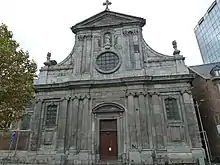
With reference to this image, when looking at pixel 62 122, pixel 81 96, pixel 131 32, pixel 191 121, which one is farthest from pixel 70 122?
pixel 131 32

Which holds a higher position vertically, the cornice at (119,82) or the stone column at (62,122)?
the cornice at (119,82)

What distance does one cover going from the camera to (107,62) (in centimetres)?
1750

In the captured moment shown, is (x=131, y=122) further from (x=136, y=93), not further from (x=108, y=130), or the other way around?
(x=136, y=93)

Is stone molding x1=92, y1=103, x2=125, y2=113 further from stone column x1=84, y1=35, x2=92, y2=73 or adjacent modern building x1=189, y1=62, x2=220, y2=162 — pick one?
adjacent modern building x1=189, y1=62, x2=220, y2=162

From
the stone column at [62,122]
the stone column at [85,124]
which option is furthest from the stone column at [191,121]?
the stone column at [62,122]

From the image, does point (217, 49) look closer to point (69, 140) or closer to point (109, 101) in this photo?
point (109, 101)

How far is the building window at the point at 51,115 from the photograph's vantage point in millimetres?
15766

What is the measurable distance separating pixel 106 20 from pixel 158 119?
1133cm

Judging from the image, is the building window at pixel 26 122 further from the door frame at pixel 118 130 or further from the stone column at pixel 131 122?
the stone column at pixel 131 122

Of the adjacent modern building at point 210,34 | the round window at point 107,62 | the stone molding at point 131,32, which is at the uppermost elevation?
the adjacent modern building at point 210,34

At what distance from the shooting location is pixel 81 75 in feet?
55.6

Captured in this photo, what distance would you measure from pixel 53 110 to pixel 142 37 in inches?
423

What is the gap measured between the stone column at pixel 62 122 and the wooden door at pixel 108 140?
9.75 feet

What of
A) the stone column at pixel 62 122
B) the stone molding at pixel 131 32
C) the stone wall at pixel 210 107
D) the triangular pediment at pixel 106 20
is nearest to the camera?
the stone column at pixel 62 122
